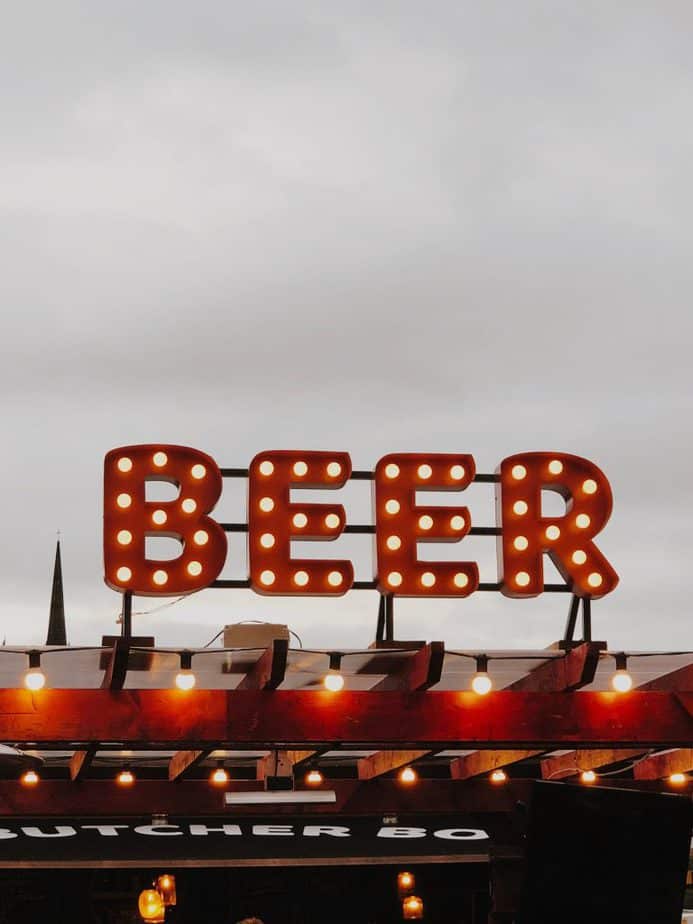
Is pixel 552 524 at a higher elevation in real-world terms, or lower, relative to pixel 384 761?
higher

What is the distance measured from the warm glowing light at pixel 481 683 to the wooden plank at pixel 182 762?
8.39 ft

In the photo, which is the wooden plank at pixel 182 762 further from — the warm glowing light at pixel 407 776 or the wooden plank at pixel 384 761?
the warm glowing light at pixel 407 776

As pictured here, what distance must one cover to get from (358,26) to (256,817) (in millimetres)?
8207

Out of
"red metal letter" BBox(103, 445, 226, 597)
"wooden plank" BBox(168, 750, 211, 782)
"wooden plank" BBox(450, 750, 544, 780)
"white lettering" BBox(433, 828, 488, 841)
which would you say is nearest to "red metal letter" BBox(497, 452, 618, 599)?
"wooden plank" BBox(450, 750, 544, 780)

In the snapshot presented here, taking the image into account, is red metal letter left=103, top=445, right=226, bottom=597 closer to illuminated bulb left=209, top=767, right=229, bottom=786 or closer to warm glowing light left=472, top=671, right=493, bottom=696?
warm glowing light left=472, top=671, right=493, bottom=696

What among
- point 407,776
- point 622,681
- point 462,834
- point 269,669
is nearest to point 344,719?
point 269,669

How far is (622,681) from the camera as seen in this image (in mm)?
10367

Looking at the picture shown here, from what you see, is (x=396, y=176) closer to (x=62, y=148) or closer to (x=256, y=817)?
(x=62, y=148)

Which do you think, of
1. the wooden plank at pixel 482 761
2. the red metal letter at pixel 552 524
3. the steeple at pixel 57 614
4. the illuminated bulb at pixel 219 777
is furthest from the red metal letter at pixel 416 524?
the steeple at pixel 57 614

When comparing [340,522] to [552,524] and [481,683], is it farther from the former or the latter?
[481,683]

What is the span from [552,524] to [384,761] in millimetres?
Answer: 2762

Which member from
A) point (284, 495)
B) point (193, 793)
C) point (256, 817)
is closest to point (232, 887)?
point (256, 817)

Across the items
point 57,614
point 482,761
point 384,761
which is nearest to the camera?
point 384,761

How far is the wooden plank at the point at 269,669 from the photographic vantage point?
952 cm
